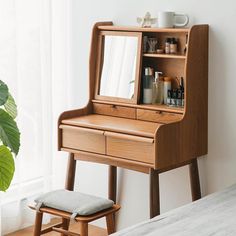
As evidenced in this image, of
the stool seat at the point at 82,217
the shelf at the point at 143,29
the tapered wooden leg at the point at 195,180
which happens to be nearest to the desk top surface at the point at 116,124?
the tapered wooden leg at the point at 195,180

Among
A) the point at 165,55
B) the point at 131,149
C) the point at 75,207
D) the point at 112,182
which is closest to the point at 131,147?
the point at 131,149

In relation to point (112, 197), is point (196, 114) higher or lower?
higher

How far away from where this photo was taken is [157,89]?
13.0ft

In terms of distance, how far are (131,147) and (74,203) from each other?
433mm

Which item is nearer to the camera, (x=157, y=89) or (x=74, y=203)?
(x=74, y=203)

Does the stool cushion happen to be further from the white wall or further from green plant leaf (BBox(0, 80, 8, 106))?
green plant leaf (BBox(0, 80, 8, 106))

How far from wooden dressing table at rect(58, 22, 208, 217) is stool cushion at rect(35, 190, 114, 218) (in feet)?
0.91

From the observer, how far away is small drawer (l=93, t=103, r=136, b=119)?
13.2 feet

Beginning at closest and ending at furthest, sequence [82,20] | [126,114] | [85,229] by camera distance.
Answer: [85,229] → [126,114] → [82,20]

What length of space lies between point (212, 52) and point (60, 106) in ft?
4.04

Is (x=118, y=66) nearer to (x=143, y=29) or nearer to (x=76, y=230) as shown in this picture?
(x=143, y=29)

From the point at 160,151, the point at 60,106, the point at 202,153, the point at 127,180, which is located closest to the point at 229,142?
the point at 202,153

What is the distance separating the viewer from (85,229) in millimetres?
3494

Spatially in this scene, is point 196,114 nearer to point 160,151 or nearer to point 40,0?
point 160,151
